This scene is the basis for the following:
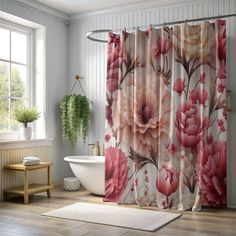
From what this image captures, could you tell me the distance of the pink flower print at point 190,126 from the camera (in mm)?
4301

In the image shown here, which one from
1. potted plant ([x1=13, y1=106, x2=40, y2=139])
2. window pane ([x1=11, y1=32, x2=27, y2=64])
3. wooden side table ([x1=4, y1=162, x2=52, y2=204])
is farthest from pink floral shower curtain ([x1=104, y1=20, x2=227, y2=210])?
window pane ([x1=11, y1=32, x2=27, y2=64])

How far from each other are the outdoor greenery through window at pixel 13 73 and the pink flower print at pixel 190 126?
232cm

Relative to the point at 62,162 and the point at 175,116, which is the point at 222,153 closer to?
the point at 175,116

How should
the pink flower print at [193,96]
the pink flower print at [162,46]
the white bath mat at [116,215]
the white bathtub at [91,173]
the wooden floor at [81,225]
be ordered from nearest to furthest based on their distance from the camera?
the wooden floor at [81,225] < the white bath mat at [116,215] < the pink flower print at [193,96] < the pink flower print at [162,46] < the white bathtub at [91,173]

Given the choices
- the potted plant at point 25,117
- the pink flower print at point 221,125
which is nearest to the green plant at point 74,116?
the potted plant at point 25,117

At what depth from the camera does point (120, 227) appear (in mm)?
3588

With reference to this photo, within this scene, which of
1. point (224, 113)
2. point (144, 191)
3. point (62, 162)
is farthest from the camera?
point (62, 162)

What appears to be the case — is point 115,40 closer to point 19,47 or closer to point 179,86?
point 179,86

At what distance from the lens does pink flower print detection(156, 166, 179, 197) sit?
14.4 ft

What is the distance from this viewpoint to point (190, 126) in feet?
14.2

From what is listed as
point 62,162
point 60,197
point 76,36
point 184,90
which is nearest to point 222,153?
point 184,90

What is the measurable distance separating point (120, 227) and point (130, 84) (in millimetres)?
1791

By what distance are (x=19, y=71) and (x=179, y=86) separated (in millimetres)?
2322

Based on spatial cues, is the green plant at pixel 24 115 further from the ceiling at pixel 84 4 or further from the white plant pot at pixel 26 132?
the ceiling at pixel 84 4
